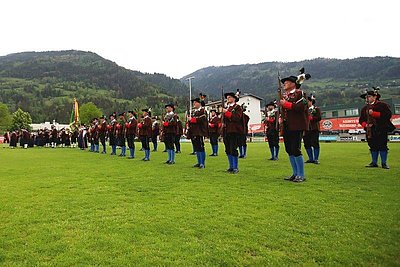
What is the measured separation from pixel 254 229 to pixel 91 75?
628 ft

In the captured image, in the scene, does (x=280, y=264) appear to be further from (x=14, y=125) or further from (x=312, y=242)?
(x=14, y=125)

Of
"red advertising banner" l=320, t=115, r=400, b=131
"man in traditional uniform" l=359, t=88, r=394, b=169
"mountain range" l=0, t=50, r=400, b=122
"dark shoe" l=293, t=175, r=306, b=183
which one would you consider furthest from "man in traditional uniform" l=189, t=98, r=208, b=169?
"mountain range" l=0, t=50, r=400, b=122

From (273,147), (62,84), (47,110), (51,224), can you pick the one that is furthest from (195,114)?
(62,84)

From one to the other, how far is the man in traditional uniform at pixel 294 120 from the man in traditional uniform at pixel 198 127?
3599 millimetres

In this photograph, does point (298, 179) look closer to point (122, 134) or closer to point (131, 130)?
point (131, 130)

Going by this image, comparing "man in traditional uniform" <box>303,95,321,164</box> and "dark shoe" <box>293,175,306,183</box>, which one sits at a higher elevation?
"man in traditional uniform" <box>303,95,321,164</box>

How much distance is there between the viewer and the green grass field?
3.57 m

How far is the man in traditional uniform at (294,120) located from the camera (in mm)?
7992

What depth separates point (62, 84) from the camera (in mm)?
161500

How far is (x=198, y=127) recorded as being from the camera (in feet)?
38.6

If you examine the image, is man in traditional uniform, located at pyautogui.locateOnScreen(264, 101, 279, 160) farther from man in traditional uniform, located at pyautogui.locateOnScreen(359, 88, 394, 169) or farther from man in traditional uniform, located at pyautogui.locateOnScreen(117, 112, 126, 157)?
man in traditional uniform, located at pyautogui.locateOnScreen(117, 112, 126, 157)

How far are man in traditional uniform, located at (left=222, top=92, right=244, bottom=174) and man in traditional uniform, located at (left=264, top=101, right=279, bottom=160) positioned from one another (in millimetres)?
4080

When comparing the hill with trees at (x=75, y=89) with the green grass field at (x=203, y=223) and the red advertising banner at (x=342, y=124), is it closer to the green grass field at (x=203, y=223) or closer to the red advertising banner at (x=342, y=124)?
the red advertising banner at (x=342, y=124)

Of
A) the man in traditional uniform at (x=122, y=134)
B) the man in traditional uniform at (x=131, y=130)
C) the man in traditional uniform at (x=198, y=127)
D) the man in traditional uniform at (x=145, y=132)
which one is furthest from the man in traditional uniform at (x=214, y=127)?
the man in traditional uniform at (x=198, y=127)
